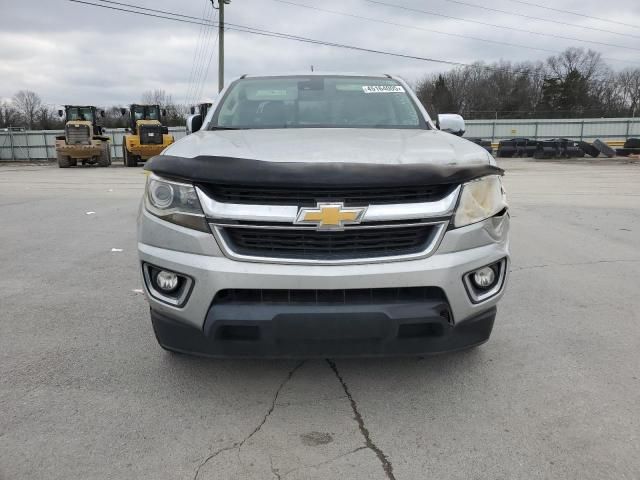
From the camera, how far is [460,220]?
2520 mm

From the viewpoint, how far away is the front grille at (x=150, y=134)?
79.4ft

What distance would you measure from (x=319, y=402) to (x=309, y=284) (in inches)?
29.8

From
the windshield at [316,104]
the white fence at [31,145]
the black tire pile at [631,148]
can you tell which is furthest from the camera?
the white fence at [31,145]

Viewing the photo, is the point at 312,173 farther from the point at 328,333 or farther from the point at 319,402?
the point at 319,402

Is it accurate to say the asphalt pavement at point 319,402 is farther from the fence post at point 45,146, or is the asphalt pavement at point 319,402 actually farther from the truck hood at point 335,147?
the fence post at point 45,146

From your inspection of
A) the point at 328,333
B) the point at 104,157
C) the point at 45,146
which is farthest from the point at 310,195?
the point at 45,146

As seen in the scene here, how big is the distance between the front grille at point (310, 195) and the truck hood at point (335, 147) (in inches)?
6.3

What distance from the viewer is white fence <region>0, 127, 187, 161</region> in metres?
37.8

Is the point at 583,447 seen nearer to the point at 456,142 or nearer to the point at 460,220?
the point at 460,220

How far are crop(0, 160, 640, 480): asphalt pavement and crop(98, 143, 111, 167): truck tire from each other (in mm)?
24080

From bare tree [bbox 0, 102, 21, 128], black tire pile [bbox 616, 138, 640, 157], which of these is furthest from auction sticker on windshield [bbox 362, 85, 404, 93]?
bare tree [bbox 0, 102, 21, 128]

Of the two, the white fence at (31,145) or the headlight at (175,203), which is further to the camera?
the white fence at (31,145)

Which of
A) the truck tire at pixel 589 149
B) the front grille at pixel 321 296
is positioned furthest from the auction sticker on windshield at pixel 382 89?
the truck tire at pixel 589 149

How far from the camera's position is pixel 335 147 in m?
2.76
